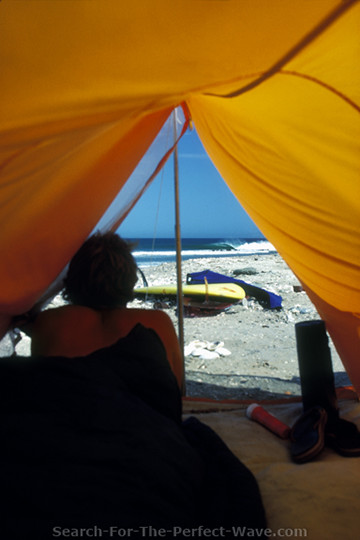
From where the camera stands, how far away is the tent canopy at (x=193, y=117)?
1.09 meters

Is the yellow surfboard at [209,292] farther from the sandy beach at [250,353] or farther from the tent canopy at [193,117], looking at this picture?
the tent canopy at [193,117]

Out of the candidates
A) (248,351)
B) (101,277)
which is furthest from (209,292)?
(101,277)

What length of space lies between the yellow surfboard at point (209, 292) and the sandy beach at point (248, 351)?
0.61 feet

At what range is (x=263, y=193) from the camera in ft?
7.82

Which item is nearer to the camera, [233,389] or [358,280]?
[358,280]

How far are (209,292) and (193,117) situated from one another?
380 centimetres

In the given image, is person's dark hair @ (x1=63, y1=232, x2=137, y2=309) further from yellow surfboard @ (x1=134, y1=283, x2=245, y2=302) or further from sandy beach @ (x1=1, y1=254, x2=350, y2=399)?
yellow surfboard @ (x1=134, y1=283, x2=245, y2=302)

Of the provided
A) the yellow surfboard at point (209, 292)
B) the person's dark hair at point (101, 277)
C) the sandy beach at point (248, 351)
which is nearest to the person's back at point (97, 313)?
the person's dark hair at point (101, 277)

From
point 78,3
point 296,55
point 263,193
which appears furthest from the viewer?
point 263,193

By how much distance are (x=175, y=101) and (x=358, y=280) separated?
1.45m

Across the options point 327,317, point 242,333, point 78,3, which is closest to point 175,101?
point 78,3

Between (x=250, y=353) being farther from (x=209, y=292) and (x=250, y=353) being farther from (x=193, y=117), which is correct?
(x=193, y=117)

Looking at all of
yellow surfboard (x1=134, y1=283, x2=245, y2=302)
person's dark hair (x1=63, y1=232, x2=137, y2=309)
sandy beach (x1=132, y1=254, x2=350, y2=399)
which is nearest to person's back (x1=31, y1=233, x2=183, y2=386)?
person's dark hair (x1=63, y1=232, x2=137, y2=309)

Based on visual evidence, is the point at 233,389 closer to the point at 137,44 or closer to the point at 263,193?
the point at 263,193
